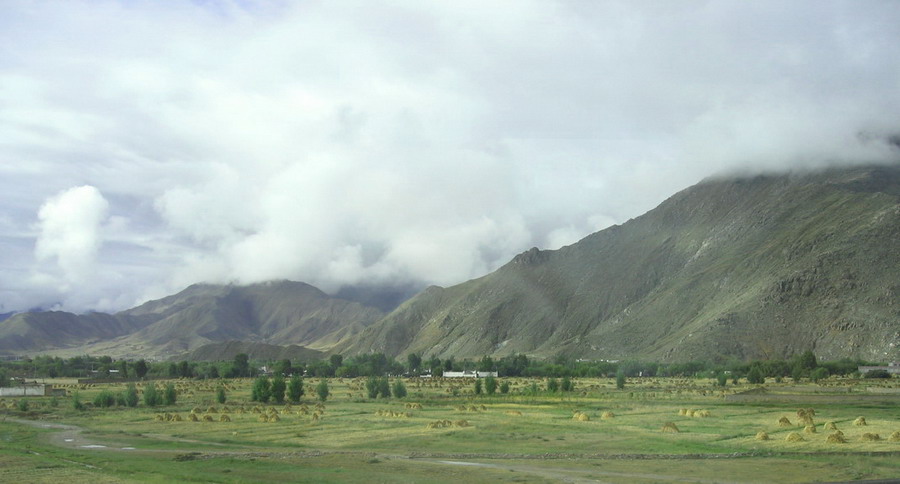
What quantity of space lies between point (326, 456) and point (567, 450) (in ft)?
50.6

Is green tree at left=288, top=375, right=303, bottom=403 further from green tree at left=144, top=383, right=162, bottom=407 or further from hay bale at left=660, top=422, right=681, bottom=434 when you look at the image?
hay bale at left=660, top=422, right=681, bottom=434

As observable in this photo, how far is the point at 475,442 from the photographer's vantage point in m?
57.1

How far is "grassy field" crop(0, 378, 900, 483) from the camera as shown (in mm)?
42062

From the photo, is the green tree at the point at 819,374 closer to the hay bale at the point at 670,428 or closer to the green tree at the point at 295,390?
the hay bale at the point at 670,428

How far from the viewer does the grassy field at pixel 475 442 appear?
42062mm

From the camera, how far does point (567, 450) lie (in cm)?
5159

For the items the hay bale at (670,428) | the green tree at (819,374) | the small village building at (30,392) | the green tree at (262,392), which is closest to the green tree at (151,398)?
the green tree at (262,392)

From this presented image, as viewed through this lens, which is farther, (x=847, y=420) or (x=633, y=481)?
(x=847, y=420)

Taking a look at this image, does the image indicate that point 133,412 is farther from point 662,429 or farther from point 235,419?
point 662,429

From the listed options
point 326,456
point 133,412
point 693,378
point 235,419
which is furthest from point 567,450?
point 693,378

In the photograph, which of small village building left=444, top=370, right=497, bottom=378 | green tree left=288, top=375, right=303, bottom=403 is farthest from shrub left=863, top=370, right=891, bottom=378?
green tree left=288, top=375, right=303, bottom=403

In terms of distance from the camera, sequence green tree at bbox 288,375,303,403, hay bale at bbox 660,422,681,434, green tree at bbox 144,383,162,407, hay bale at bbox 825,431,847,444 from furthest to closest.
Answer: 1. green tree at bbox 288,375,303,403
2. green tree at bbox 144,383,162,407
3. hay bale at bbox 660,422,681,434
4. hay bale at bbox 825,431,847,444

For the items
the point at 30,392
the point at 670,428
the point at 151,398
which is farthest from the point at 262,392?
the point at 670,428

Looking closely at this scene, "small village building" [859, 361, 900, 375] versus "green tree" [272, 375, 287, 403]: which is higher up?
"green tree" [272, 375, 287, 403]
